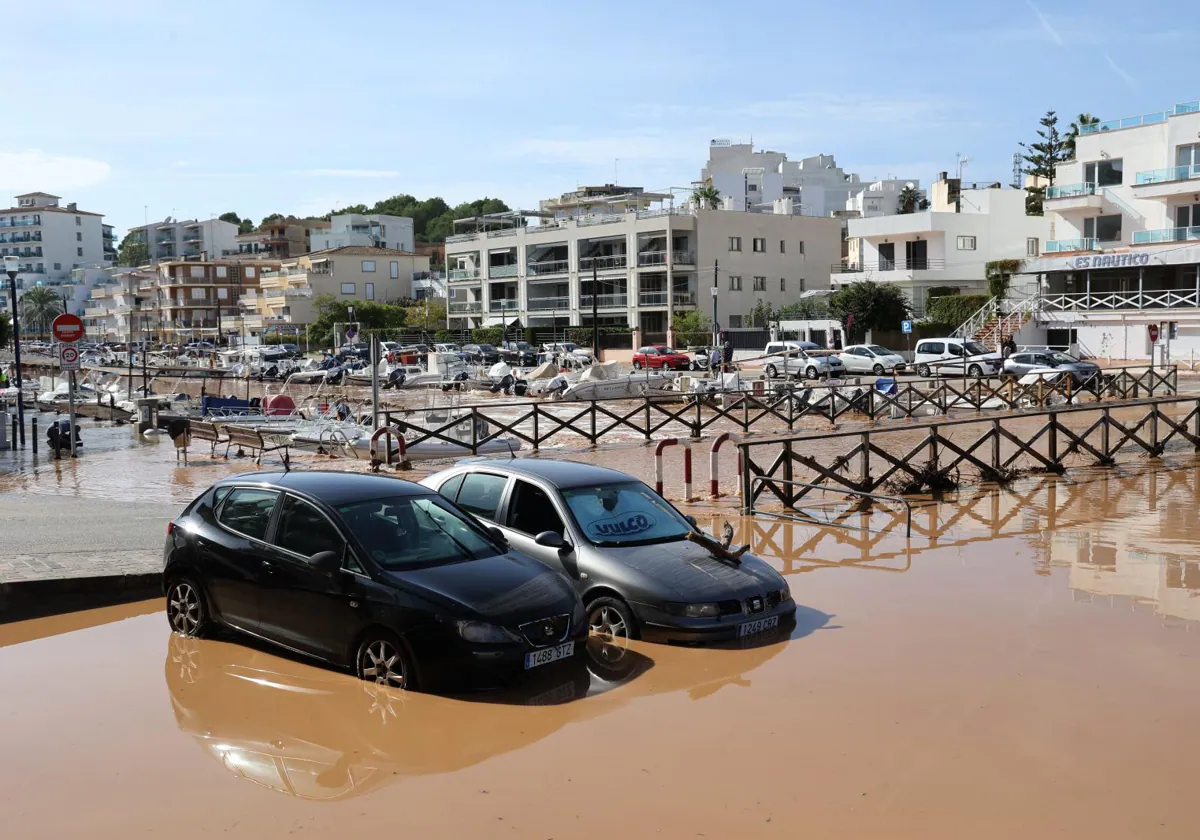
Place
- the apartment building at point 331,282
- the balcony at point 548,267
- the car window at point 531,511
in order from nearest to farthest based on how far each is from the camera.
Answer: the car window at point 531,511, the balcony at point 548,267, the apartment building at point 331,282

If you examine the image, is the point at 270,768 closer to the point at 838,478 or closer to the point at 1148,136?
the point at 838,478

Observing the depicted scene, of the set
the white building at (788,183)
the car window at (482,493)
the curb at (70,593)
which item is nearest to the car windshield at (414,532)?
the car window at (482,493)

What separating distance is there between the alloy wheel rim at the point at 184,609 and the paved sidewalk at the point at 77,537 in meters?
1.69

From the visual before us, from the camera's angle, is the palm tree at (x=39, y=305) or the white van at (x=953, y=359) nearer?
the white van at (x=953, y=359)

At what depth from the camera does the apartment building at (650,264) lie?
241 ft

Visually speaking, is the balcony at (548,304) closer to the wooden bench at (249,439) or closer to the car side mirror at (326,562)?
the wooden bench at (249,439)

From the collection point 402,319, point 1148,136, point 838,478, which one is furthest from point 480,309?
point 838,478

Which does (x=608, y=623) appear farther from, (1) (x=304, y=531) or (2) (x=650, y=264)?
(2) (x=650, y=264)

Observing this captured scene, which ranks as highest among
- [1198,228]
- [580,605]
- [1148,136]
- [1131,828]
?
[1148,136]

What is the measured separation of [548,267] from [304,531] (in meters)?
76.6

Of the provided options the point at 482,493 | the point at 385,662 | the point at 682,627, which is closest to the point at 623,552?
the point at 682,627

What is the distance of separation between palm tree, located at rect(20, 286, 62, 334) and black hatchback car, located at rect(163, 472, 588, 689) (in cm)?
15194

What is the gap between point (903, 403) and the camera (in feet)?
113

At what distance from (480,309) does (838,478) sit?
7694 centimetres
